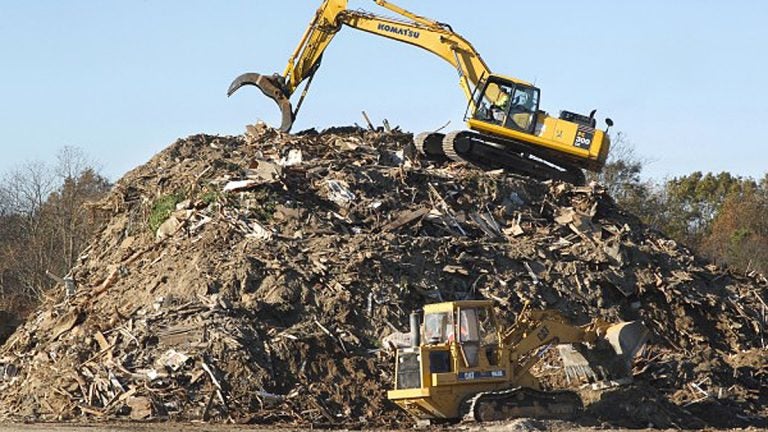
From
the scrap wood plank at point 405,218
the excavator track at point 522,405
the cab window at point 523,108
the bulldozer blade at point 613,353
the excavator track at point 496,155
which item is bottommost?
the excavator track at point 522,405

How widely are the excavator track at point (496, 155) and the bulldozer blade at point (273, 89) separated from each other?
11.2 feet

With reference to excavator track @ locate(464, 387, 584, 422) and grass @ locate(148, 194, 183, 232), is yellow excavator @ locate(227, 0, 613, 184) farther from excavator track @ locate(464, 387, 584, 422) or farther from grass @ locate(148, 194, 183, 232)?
excavator track @ locate(464, 387, 584, 422)

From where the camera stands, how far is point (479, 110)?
84.8 feet

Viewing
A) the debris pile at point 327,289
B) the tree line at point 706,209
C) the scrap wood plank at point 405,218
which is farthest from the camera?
the tree line at point 706,209

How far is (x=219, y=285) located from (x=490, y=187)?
6.18 meters

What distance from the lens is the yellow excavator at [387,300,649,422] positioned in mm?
16344

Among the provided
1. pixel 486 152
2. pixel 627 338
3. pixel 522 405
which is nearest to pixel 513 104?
pixel 486 152

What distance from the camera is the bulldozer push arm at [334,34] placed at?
26.3 metres

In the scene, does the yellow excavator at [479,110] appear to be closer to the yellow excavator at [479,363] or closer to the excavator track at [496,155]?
the excavator track at [496,155]

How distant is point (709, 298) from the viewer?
71.2ft

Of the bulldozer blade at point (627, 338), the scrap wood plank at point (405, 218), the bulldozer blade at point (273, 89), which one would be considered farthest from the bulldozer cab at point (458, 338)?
the bulldozer blade at point (273, 89)

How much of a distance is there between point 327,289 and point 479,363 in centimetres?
395

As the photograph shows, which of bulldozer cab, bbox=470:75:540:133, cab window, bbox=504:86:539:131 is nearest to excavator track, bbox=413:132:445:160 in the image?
bulldozer cab, bbox=470:75:540:133

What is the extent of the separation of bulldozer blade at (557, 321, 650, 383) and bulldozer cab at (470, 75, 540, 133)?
27.9ft
